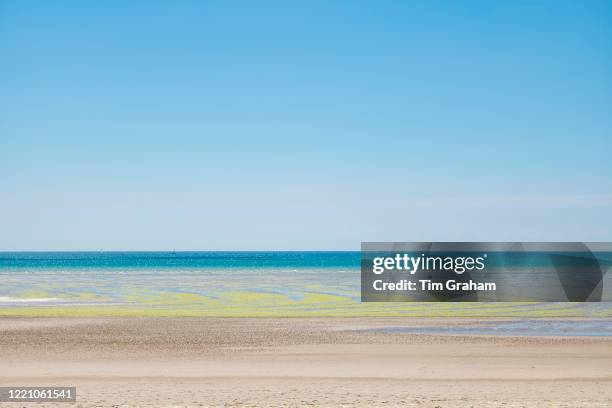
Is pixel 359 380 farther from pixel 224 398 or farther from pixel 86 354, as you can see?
pixel 86 354

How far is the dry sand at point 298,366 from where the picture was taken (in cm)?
1484

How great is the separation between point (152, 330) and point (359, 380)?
41.7 feet

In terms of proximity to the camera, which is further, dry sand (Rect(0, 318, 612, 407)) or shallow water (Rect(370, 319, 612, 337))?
shallow water (Rect(370, 319, 612, 337))

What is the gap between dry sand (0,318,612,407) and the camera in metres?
14.8

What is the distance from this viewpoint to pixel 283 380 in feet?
56.1

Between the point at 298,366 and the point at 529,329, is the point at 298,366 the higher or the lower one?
the lower one

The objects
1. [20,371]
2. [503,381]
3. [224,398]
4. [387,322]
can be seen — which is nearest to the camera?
[224,398]

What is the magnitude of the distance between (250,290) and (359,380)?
3826cm

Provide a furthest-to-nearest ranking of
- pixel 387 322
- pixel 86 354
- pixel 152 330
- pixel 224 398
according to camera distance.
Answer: pixel 387 322
pixel 152 330
pixel 86 354
pixel 224 398

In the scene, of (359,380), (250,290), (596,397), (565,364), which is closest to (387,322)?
(565,364)

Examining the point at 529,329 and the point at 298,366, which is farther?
the point at 529,329

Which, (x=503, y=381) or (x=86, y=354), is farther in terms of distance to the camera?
(x=86, y=354)

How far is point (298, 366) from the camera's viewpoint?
1931 cm

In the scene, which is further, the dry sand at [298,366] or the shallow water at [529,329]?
the shallow water at [529,329]
